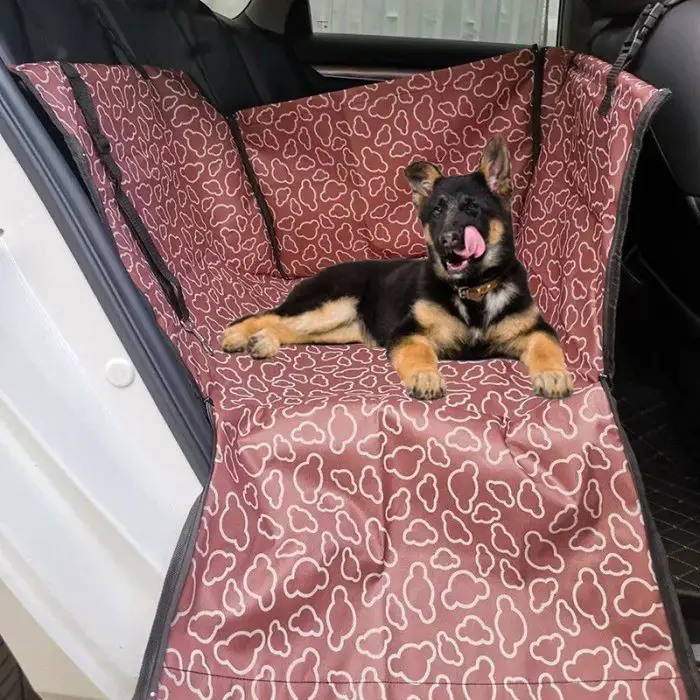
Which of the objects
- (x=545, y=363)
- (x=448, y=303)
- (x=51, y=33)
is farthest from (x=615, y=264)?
(x=51, y=33)

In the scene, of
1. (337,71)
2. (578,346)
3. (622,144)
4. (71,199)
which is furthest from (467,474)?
(337,71)

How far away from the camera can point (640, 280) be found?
1867 millimetres

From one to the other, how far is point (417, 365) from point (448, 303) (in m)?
0.30

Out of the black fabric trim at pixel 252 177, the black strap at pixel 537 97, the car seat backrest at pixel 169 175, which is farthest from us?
the black fabric trim at pixel 252 177

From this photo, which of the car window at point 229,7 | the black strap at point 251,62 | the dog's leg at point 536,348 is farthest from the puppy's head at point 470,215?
the car window at point 229,7

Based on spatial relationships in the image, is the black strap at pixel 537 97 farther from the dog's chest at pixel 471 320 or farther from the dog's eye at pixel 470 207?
the dog's chest at pixel 471 320

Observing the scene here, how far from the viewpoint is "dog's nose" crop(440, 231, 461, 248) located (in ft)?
5.24

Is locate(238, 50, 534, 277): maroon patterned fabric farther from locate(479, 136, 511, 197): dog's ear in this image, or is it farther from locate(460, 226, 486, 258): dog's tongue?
locate(460, 226, 486, 258): dog's tongue

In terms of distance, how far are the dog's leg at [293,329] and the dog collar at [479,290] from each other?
0.33m

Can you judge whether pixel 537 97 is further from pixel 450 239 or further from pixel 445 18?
pixel 445 18

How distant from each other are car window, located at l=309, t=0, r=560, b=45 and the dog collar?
4.69ft

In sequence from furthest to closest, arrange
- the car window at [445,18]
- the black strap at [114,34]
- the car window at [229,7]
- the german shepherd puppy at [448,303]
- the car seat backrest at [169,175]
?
the car window at [445,18], the car window at [229,7], the black strap at [114,34], the german shepherd puppy at [448,303], the car seat backrest at [169,175]

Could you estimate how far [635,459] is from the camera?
128 cm

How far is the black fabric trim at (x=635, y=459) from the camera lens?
1.14 m
